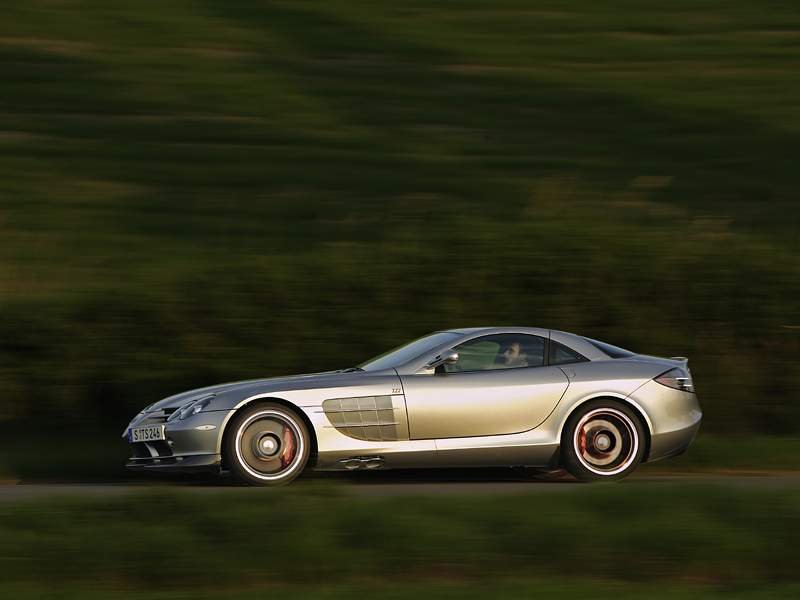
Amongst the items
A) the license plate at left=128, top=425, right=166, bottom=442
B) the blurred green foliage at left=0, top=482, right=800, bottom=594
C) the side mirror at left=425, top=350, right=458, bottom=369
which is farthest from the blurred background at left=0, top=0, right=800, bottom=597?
Result: the blurred green foliage at left=0, top=482, right=800, bottom=594

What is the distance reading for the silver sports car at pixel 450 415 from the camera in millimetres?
9641

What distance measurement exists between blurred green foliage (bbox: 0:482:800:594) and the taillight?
3.38 metres

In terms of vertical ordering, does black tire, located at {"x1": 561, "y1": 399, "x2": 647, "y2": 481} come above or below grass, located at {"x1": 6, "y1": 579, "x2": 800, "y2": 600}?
above

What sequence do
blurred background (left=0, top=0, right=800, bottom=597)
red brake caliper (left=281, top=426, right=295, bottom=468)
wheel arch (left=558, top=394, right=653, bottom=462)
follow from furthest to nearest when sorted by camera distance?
blurred background (left=0, top=0, right=800, bottom=597)
wheel arch (left=558, top=394, right=653, bottom=462)
red brake caliper (left=281, top=426, right=295, bottom=468)

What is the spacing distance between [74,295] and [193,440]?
4186 mm

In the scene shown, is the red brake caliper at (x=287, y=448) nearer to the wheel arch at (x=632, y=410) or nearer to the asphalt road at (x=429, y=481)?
the asphalt road at (x=429, y=481)

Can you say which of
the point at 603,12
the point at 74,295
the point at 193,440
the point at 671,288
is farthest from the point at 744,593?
the point at 603,12

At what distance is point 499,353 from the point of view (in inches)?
401

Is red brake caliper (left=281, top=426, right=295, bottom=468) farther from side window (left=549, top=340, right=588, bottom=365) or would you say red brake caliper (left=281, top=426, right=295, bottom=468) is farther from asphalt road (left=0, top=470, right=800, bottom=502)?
side window (left=549, top=340, right=588, bottom=365)

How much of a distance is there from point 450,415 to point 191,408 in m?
2.12

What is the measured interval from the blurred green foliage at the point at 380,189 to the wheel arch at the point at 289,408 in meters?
3.43

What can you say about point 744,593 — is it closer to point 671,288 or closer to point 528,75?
point 671,288

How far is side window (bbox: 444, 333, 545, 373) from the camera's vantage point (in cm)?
1011

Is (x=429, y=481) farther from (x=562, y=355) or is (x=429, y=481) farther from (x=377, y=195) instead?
(x=377, y=195)
